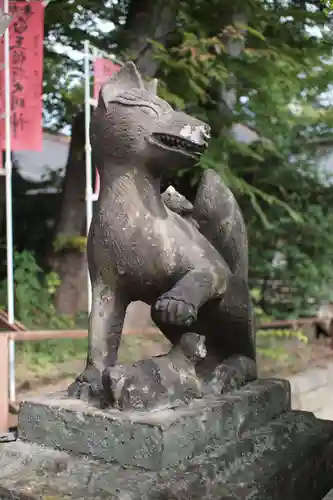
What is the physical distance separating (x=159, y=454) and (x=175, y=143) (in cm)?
76

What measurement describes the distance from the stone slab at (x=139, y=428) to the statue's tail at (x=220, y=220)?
0.39 metres

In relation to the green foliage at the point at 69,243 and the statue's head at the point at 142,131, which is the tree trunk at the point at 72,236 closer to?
the green foliage at the point at 69,243

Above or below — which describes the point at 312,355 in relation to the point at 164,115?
below

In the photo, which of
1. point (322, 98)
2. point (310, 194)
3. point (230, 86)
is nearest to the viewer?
Result: point (230, 86)

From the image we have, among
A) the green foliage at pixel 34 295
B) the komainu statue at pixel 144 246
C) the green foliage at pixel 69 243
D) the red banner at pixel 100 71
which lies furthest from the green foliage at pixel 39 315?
the komainu statue at pixel 144 246

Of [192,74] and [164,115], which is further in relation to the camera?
[192,74]

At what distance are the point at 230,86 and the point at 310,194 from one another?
1.92 metres

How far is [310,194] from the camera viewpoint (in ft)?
20.4

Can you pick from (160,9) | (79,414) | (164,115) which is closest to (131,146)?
(164,115)

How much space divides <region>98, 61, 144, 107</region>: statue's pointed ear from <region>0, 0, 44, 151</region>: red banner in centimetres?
257

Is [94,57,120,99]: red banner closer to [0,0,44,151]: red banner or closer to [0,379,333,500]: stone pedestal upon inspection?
[0,0,44,151]: red banner

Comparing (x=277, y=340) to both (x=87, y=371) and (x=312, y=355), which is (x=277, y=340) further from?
(x=87, y=371)

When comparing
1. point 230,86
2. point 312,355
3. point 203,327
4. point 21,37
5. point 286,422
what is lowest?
→ point 312,355

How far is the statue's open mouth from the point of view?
1.42m
